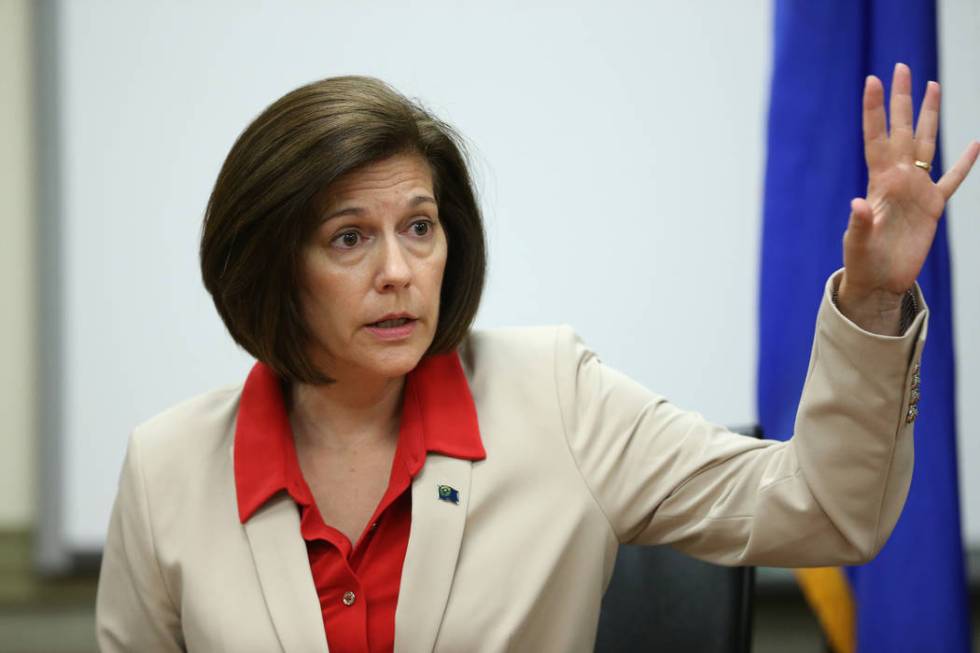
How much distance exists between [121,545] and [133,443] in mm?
173

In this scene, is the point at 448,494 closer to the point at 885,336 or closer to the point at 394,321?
the point at 394,321

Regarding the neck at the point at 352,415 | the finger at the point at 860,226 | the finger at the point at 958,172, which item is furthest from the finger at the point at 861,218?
the neck at the point at 352,415

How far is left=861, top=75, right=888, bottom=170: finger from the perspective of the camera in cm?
131

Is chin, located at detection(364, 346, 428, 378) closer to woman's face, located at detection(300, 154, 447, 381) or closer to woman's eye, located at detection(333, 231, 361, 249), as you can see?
woman's face, located at detection(300, 154, 447, 381)

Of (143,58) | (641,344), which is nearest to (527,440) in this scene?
(641,344)

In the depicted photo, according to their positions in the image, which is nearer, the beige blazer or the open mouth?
the beige blazer

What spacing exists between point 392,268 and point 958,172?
2.59 feet

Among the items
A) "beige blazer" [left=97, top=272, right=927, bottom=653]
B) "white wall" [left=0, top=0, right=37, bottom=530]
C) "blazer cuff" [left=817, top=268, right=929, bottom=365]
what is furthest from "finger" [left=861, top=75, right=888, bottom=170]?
"white wall" [left=0, top=0, right=37, bottom=530]

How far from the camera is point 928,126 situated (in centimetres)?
134

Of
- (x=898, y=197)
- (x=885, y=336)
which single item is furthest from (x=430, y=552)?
(x=898, y=197)

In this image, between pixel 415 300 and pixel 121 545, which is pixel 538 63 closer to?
pixel 415 300

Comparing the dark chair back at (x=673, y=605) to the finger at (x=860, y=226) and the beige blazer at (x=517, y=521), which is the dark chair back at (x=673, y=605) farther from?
the finger at (x=860, y=226)

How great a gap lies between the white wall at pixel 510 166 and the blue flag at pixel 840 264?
1.80 feet

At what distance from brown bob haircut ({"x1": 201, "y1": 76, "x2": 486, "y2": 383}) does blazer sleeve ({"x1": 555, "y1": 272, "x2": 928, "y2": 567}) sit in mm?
232
